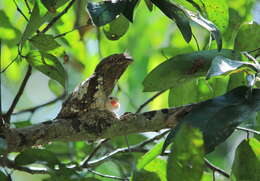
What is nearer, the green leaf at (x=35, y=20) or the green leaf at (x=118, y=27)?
the green leaf at (x=35, y=20)

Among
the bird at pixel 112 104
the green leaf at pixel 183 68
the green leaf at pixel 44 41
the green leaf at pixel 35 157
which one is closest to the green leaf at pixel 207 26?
the green leaf at pixel 183 68

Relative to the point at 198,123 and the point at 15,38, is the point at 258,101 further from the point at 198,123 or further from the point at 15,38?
the point at 15,38

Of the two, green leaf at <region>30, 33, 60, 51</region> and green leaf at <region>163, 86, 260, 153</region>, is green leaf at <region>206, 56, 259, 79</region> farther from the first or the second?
green leaf at <region>30, 33, 60, 51</region>

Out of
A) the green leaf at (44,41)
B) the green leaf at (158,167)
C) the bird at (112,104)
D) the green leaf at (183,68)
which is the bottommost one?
the green leaf at (158,167)

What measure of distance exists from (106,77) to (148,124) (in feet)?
2.30

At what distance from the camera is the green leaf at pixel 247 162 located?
1437 mm

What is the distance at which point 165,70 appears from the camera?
1.67 metres

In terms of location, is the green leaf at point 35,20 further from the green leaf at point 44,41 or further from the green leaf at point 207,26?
the green leaf at point 207,26

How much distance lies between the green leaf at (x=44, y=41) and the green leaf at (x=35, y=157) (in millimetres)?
375

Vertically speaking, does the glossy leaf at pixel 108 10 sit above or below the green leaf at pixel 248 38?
above

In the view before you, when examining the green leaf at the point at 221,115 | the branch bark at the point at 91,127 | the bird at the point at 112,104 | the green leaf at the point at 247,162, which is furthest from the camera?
the bird at the point at 112,104

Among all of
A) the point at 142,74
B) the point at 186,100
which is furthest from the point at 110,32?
the point at 142,74

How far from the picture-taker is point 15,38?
2.40m

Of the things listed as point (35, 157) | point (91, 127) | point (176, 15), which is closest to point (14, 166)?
point (35, 157)
